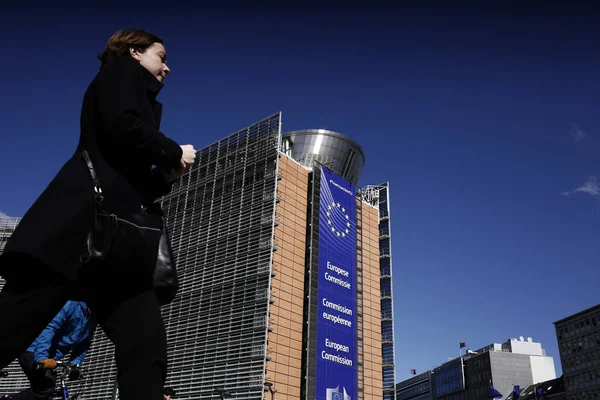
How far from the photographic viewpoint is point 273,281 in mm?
45594

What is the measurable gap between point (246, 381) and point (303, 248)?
536 inches

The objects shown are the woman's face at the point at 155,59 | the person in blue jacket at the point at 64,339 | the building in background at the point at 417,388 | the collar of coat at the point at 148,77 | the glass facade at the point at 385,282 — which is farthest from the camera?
the building in background at the point at 417,388

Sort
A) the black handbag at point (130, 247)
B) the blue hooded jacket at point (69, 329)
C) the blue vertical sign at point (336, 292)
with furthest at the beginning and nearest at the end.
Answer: the blue vertical sign at point (336, 292) < the blue hooded jacket at point (69, 329) < the black handbag at point (130, 247)

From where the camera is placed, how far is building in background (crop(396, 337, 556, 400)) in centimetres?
10281

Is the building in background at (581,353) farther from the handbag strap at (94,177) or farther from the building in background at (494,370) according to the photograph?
the handbag strap at (94,177)

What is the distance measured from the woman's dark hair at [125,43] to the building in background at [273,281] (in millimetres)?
40451

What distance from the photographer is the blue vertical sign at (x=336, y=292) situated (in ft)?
153

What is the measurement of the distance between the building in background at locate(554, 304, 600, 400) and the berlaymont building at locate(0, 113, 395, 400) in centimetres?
4151

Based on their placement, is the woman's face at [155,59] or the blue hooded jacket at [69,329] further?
the blue hooded jacket at [69,329]

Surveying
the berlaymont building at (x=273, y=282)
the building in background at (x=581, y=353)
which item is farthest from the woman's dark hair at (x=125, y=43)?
the building in background at (x=581, y=353)

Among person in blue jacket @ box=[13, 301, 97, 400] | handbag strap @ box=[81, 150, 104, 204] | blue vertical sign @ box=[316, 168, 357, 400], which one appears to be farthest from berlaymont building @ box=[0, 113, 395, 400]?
handbag strap @ box=[81, 150, 104, 204]

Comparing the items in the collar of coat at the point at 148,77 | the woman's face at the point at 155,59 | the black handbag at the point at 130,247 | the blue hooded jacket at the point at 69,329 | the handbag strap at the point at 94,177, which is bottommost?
the black handbag at the point at 130,247

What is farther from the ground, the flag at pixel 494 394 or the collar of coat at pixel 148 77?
the flag at pixel 494 394

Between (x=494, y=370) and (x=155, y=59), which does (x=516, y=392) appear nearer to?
(x=494, y=370)
